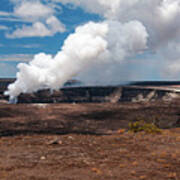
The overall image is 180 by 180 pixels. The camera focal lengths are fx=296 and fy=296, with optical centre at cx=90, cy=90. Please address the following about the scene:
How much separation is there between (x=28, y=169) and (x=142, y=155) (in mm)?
6806

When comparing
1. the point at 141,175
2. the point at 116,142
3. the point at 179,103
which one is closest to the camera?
the point at 141,175

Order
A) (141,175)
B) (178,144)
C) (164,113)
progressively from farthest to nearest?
(164,113) < (178,144) < (141,175)

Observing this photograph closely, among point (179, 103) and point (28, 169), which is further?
point (179, 103)

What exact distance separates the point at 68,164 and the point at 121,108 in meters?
61.2

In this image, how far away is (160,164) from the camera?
1526 centimetres

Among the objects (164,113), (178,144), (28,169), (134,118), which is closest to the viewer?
(28,169)

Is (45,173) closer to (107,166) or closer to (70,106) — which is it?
(107,166)

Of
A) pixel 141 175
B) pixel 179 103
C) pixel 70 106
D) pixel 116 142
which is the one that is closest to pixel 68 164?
pixel 141 175

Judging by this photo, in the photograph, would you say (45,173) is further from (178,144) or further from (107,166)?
(178,144)

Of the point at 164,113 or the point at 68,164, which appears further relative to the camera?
the point at 164,113

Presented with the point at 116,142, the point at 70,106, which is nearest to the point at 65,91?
the point at 70,106

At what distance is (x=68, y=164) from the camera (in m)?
15.3

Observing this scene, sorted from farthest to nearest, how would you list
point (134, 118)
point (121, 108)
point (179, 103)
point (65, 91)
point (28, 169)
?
point (65, 91), point (179, 103), point (121, 108), point (134, 118), point (28, 169)

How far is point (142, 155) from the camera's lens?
688 inches
